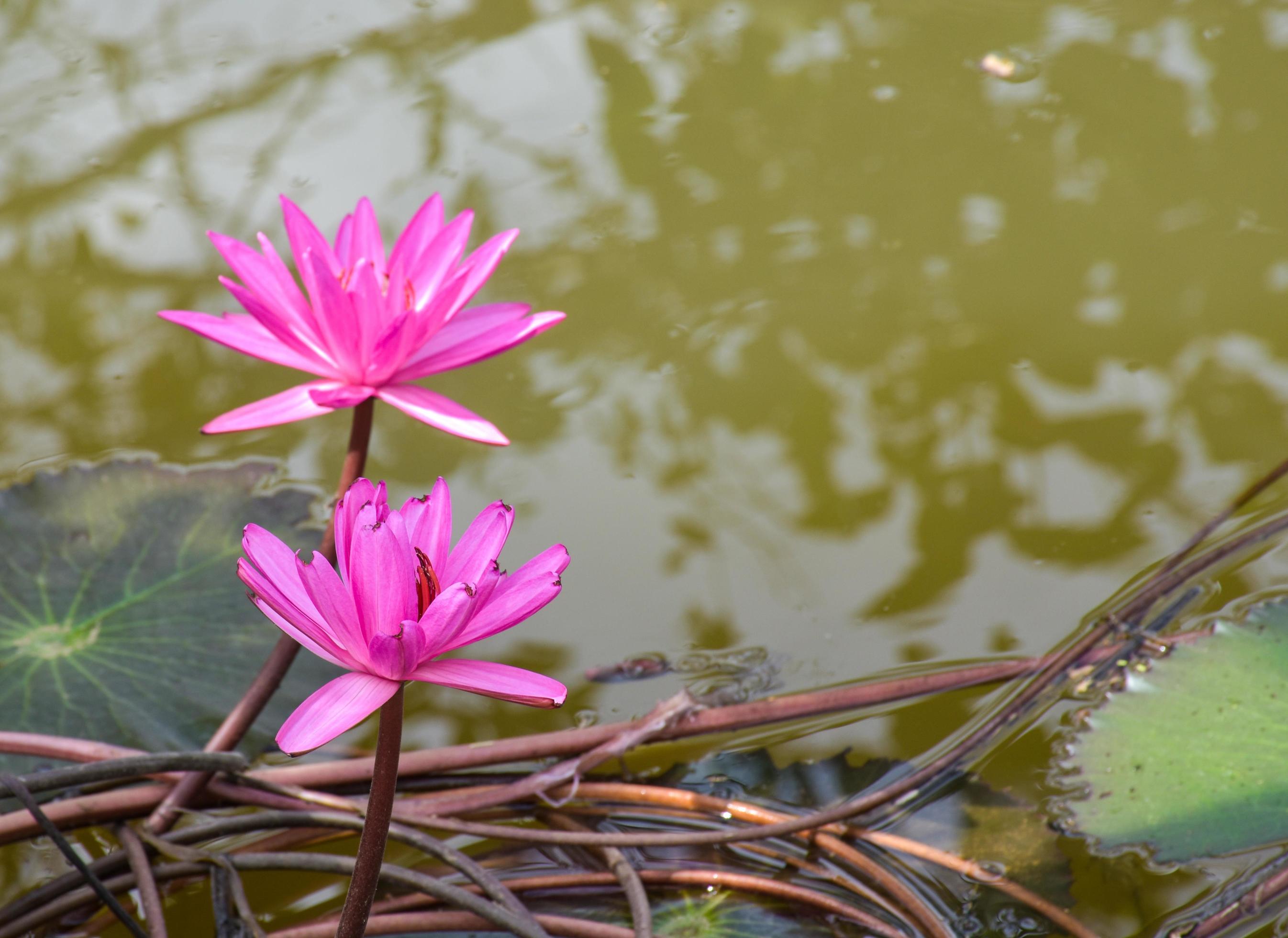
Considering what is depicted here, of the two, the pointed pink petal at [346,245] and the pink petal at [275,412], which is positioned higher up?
the pointed pink petal at [346,245]

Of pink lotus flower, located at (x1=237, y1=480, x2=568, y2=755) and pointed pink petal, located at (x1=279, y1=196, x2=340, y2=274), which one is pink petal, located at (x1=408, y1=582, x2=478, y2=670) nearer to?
pink lotus flower, located at (x1=237, y1=480, x2=568, y2=755)

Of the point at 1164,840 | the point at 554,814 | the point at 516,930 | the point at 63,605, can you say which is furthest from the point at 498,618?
the point at 63,605

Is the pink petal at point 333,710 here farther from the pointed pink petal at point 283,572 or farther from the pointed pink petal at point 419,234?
the pointed pink petal at point 419,234

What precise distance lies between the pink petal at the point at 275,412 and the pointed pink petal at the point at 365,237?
18 cm

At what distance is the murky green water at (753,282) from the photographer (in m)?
1.69

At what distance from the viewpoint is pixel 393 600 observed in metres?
0.81

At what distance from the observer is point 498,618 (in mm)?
862

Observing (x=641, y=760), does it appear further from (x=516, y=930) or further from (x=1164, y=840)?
(x=1164, y=840)

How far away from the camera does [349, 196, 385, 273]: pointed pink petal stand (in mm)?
1387

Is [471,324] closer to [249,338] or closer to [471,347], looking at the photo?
[471,347]

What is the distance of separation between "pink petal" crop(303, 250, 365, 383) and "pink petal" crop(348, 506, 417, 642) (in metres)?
0.47

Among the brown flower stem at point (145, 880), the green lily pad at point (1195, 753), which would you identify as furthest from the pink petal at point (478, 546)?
the green lily pad at point (1195, 753)

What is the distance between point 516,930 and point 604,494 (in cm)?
88

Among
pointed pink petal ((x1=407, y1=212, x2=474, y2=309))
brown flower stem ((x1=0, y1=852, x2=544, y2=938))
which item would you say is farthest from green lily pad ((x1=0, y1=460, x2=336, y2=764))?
pointed pink petal ((x1=407, y1=212, x2=474, y2=309))
